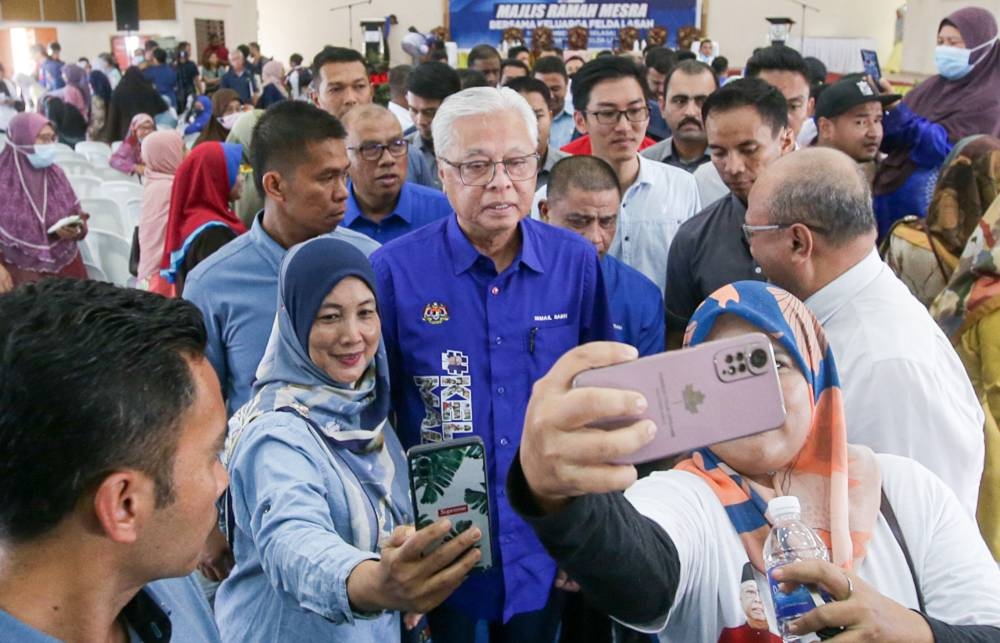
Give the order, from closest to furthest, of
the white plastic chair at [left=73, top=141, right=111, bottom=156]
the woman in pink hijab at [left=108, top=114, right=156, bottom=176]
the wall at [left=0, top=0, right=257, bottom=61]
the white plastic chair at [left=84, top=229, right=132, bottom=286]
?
the white plastic chair at [left=84, top=229, right=132, bottom=286], the woman in pink hijab at [left=108, top=114, right=156, bottom=176], the white plastic chair at [left=73, top=141, right=111, bottom=156], the wall at [left=0, top=0, right=257, bottom=61]

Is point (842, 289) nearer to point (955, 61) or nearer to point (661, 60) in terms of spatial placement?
point (955, 61)

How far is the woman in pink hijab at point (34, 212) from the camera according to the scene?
18.6 ft

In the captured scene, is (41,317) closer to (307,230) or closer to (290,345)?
(290,345)

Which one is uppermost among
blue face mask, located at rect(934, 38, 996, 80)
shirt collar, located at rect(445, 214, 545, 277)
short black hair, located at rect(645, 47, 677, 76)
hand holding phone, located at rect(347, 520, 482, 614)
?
short black hair, located at rect(645, 47, 677, 76)

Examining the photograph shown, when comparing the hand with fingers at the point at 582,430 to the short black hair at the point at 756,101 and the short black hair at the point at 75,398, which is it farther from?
the short black hair at the point at 756,101

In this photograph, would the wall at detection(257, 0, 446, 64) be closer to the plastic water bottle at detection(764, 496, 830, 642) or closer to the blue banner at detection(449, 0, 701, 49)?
the blue banner at detection(449, 0, 701, 49)

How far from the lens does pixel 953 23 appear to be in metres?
5.38

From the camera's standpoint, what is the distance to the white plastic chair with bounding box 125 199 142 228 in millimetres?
6875

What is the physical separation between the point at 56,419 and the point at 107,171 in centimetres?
865

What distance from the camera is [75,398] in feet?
3.63

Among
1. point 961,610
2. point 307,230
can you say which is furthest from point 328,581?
point 307,230

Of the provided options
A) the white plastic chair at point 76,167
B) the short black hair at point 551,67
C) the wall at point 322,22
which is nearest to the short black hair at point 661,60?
the short black hair at point 551,67

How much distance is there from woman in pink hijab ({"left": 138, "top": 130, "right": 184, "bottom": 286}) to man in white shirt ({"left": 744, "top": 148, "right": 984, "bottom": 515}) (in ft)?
10.5

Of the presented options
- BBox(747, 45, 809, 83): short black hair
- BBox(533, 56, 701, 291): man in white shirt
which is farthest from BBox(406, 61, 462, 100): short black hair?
BBox(747, 45, 809, 83): short black hair
